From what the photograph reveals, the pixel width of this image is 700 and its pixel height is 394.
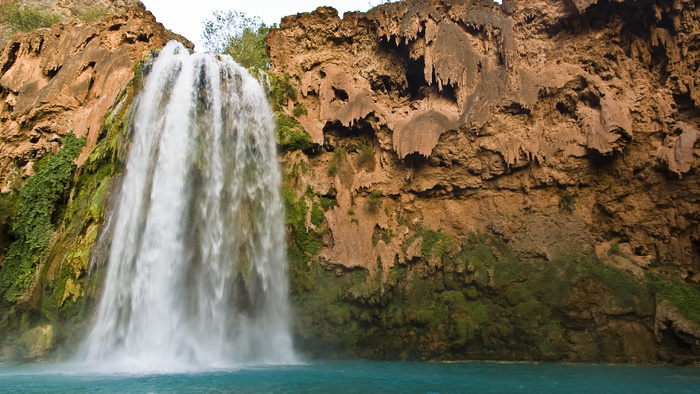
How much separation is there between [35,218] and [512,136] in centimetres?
1589

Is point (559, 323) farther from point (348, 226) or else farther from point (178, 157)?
point (178, 157)

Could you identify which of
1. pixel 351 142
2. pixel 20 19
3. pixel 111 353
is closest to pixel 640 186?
pixel 351 142

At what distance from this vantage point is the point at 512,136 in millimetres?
15672

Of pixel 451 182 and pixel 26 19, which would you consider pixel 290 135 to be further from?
pixel 26 19

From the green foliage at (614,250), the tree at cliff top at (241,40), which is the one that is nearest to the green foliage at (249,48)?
the tree at cliff top at (241,40)

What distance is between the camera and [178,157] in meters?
14.8

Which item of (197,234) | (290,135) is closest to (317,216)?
(290,135)

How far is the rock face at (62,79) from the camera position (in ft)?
58.2

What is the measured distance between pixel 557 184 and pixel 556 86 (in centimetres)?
308

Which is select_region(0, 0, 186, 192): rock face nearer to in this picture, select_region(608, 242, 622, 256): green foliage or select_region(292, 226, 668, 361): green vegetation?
select_region(292, 226, 668, 361): green vegetation

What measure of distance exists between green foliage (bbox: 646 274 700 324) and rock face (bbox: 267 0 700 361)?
38cm

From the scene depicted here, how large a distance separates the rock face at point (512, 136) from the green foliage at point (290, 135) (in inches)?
10.5

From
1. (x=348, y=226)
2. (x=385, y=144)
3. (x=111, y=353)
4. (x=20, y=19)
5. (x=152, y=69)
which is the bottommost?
(x=111, y=353)

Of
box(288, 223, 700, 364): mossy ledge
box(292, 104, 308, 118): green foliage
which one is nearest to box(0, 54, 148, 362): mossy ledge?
box(292, 104, 308, 118): green foliage
